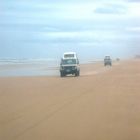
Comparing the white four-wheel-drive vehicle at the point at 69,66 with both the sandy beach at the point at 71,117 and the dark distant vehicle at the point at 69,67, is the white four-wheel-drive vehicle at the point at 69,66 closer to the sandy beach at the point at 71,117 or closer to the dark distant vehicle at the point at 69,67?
the dark distant vehicle at the point at 69,67

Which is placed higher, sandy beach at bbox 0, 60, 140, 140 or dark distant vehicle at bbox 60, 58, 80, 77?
dark distant vehicle at bbox 60, 58, 80, 77

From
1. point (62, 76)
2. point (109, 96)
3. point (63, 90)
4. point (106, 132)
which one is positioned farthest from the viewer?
point (62, 76)

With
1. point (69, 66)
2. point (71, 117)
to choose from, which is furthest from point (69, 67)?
point (71, 117)

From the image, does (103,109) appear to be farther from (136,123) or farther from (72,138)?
(72,138)

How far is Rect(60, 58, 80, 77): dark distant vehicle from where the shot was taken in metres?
32.7

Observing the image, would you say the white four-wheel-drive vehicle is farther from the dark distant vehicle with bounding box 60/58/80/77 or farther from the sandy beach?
the sandy beach

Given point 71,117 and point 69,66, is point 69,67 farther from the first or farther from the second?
point 71,117

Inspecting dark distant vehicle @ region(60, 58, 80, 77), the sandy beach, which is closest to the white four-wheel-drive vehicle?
dark distant vehicle @ region(60, 58, 80, 77)

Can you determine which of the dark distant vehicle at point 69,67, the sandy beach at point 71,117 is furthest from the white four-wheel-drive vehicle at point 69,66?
the sandy beach at point 71,117

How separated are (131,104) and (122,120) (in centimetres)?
331

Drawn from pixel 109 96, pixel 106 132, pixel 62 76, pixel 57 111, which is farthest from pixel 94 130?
pixel 62 76

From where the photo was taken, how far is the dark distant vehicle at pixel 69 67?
32.7 metres

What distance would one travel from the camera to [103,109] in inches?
542

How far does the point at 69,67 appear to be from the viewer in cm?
3262
